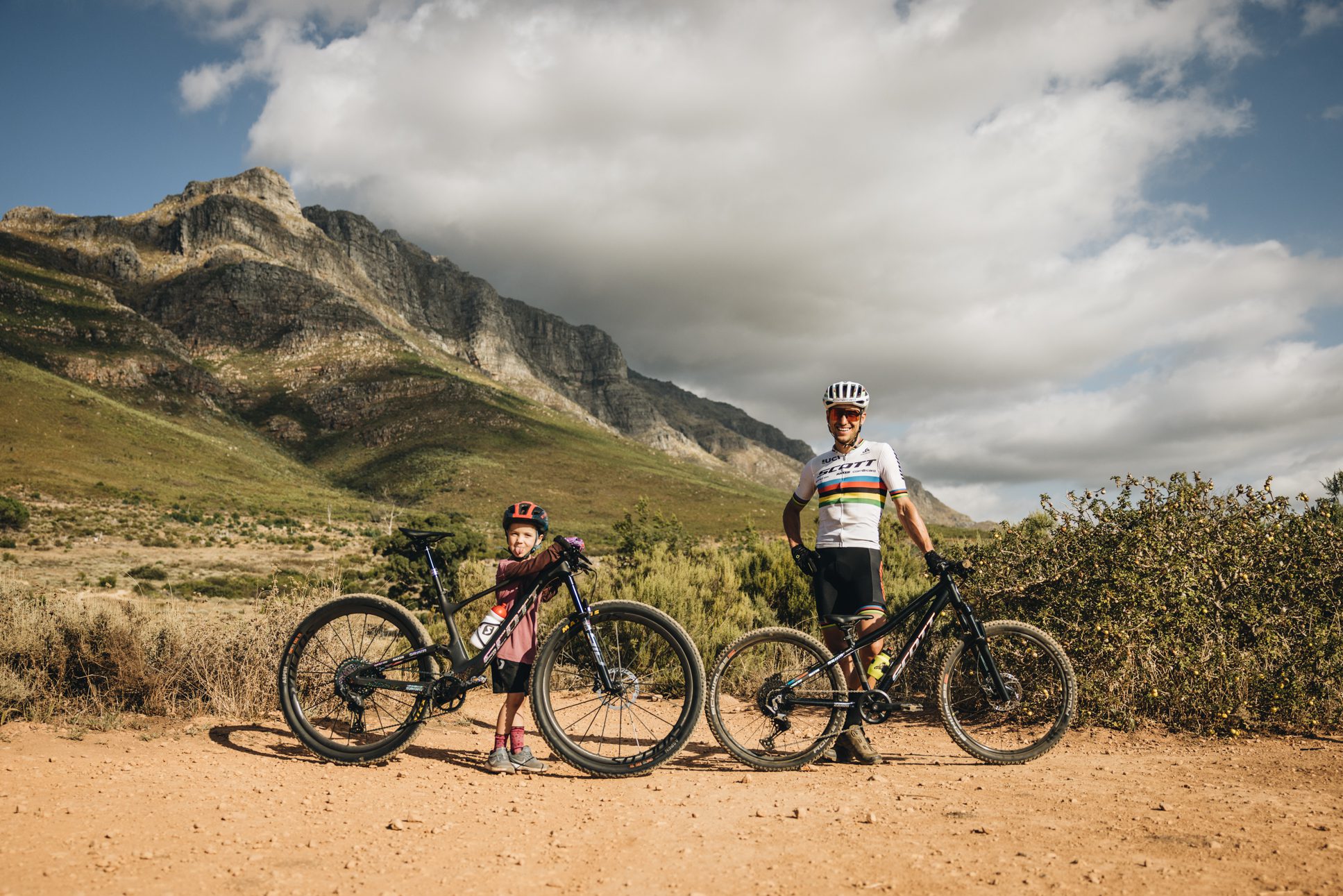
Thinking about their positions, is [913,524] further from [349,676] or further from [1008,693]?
[349,676]

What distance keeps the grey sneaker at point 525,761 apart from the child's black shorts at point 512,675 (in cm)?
39

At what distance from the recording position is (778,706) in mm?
5230

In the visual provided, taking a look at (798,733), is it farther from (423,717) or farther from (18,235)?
(18,235)

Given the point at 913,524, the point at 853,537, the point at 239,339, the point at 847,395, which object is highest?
the point at 239,339

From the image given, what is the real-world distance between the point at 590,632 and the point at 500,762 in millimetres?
1052

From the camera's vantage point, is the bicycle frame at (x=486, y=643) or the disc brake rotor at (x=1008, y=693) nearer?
the bicycle frame at (x=486, y=643)

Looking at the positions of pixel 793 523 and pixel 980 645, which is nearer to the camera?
pixel 980 645

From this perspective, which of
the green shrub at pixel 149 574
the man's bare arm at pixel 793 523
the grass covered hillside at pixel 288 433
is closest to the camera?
the man's bare arm at pixel 793 523

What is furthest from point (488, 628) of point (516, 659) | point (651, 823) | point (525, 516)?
point (651, 823)

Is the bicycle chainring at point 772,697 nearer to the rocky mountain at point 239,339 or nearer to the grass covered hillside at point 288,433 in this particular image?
the grass covered hillside at point 288,433

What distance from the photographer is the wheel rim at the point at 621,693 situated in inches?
193

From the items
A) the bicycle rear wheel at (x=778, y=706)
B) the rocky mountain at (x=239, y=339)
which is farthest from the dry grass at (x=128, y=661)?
the rocky mountain at (x=239, y=339)

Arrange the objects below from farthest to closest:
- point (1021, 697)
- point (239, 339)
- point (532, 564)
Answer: point (239, 339) → point (1021, 697) → point (532, 564)

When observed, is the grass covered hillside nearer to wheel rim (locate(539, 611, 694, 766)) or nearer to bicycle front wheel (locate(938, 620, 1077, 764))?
wheel rim (locate(539, 611, 694, 766))
